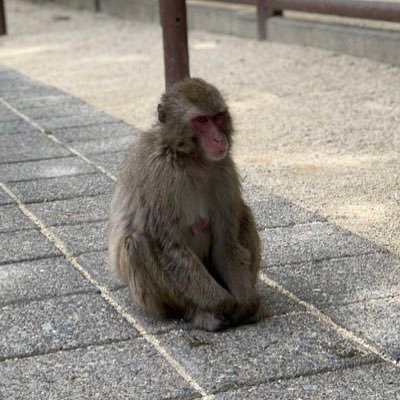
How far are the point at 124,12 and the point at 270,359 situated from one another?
46.6ft

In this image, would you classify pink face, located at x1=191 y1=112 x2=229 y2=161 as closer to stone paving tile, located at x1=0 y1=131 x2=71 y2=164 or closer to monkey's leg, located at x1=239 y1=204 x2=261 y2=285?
monkey's leg, located at x1=239 y1=204 x2=261 y2=285

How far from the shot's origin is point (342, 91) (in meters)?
9.68

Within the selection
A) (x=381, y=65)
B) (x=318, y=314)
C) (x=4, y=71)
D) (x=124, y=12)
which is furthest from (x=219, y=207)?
(x=124, y=12)

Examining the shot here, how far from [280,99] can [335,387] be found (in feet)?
20.2

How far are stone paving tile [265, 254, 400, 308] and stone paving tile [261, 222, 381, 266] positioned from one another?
0.10m

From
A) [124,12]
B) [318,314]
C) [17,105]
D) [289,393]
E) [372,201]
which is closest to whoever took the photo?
[289,393]

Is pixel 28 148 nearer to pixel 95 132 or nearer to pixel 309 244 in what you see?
pixel 95 132

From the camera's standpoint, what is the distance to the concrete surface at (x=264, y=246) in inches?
144

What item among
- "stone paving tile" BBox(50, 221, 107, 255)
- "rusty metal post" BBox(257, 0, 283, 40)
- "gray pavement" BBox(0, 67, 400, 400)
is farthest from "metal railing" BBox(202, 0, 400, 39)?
"stone paving tile" BBox(50, 221, 107, 255)

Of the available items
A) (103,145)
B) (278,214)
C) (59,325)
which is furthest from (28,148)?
(59,325)

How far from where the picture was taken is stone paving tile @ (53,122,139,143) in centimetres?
797

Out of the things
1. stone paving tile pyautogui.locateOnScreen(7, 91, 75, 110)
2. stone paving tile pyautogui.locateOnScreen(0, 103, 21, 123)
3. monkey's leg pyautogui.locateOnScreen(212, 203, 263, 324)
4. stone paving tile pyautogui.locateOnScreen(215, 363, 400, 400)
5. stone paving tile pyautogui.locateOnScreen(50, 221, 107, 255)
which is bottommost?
stone paving tile pyautogui.locateOnScreen(7, 91, 75, 110)

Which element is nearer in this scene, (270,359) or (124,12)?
(270,359)

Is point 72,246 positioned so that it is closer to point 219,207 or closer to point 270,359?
point 219,207
